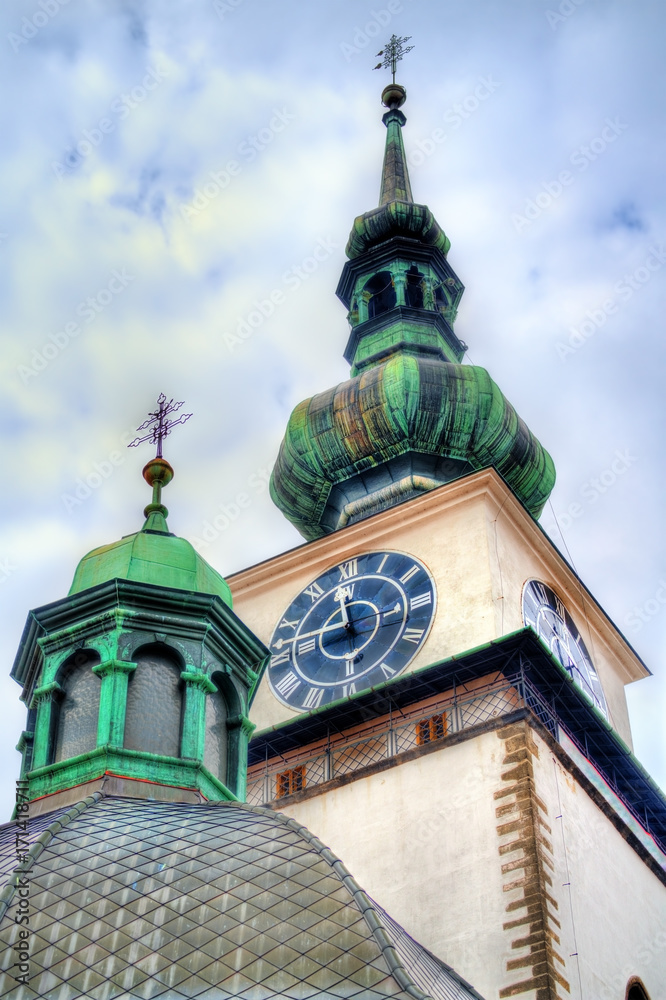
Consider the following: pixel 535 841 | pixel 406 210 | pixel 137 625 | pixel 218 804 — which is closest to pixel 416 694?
pixel 535 841

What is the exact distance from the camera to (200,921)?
14234 millimetres

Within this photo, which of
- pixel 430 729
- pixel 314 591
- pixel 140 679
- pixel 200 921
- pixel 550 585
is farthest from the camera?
pixel 550 585

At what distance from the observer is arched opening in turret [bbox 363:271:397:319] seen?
104 feet

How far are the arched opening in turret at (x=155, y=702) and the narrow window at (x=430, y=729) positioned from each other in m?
4.82

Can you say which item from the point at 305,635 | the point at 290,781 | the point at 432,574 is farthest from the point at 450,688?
the point at 305,635

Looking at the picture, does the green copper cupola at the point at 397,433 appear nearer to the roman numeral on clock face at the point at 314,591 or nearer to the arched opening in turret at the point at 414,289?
the arched opening in turret at the point at 414,289

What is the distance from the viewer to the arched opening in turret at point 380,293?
31719mm

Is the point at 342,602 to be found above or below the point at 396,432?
below

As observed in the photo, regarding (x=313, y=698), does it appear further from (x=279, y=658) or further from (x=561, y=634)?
(x=561, y=634)

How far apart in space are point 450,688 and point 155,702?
217 inches

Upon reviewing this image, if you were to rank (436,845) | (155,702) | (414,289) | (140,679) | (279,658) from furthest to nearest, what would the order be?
1. (414,289)
2. (279,658)
3. (436,845)
4. (140,679)
5. (155,702)

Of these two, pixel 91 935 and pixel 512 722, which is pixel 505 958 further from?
pixel 91 935

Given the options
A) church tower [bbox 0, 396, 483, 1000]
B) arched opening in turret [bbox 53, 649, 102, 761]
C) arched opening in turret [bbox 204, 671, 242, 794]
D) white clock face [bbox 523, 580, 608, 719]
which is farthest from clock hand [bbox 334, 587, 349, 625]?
arched opening in turret [bbox 53, 649, 102, 761]

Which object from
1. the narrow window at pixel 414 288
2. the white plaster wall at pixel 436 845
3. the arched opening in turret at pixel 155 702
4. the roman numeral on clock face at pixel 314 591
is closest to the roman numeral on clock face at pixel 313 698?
the white plaster wall at pixel 436 845
